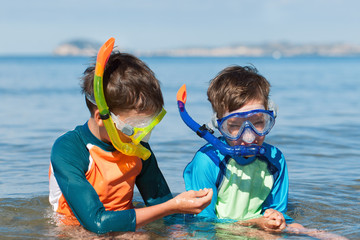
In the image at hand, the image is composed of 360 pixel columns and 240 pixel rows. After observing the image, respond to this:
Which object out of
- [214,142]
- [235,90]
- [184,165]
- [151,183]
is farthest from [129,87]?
Answer: [184,165]

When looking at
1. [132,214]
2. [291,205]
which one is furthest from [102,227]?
[291,205]

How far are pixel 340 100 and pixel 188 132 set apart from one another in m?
8.54

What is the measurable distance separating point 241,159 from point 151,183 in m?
0.70

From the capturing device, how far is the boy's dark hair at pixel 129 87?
3.29 metres

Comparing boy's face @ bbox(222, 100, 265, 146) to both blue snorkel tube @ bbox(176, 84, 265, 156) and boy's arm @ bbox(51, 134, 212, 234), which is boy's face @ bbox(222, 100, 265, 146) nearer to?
blue snorkel tube @ bbox(176, 84, 265, 156)

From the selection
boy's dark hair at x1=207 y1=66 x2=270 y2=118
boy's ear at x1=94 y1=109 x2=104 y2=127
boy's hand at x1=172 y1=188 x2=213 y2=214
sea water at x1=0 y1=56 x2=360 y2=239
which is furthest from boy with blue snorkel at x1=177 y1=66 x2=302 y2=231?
boy's ear at x1=94 y1=109 x2=104 y2=127

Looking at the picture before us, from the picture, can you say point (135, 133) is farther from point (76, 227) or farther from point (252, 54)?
point (252, 54)

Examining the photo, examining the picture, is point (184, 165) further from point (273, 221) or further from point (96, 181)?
point (96, 181)

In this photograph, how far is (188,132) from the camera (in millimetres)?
9102

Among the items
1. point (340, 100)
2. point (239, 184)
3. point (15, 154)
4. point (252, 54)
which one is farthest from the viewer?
point (252, 54)

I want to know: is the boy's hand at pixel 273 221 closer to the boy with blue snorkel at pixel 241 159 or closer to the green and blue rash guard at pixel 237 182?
the boy with blue snorkel at pixel 241 159

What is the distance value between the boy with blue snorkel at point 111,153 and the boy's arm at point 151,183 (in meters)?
0.16

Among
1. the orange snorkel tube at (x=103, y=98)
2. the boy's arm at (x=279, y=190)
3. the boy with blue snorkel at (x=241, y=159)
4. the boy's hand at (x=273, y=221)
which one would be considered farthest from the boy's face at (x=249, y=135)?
the orange snorkel tube at (x=103, y=98)

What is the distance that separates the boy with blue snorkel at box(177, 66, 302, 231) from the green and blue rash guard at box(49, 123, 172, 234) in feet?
1.15
